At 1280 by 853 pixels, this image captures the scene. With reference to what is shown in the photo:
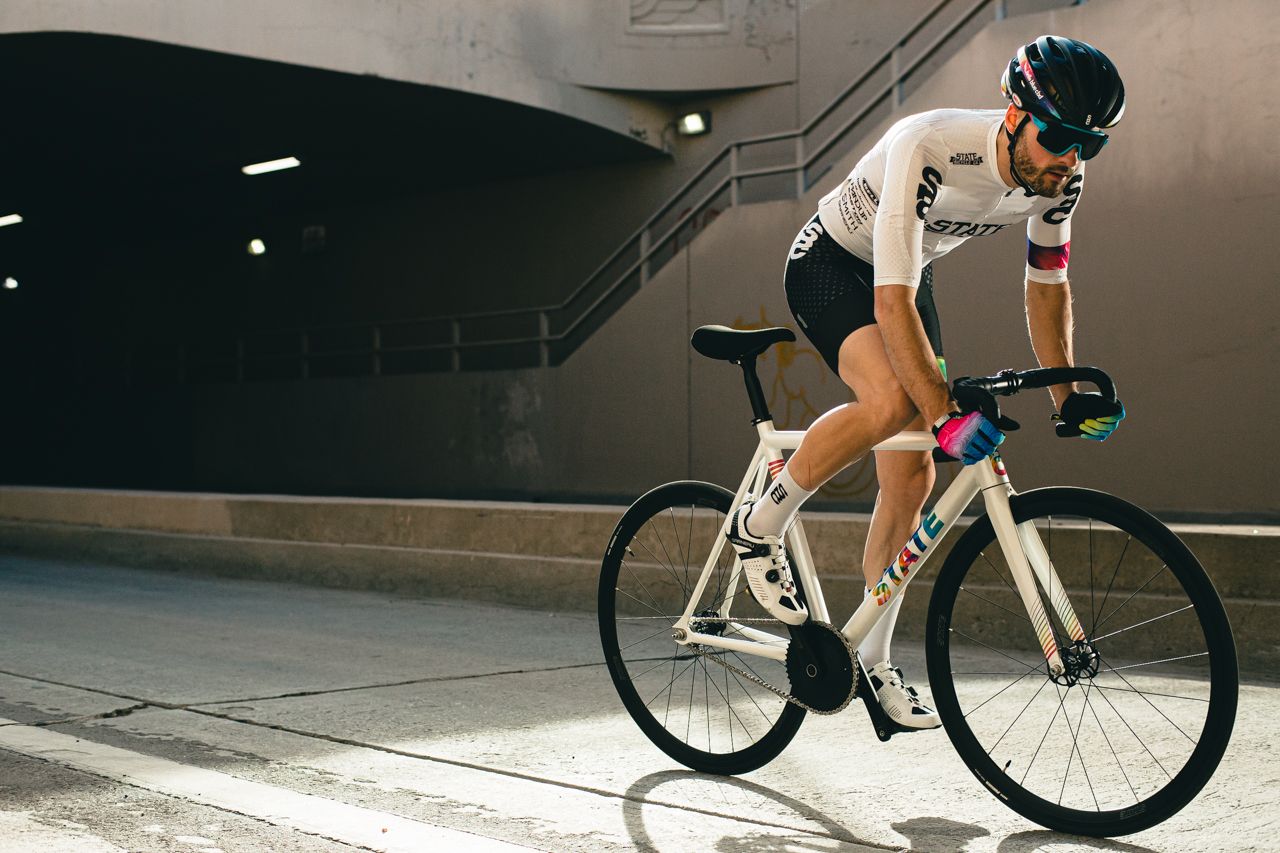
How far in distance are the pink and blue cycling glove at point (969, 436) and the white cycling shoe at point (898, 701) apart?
0.76 metres

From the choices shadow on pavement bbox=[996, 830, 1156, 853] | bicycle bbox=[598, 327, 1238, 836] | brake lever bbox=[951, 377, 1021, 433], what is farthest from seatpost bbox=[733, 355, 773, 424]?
shadow on pavement bbox=[996, 830, 1156, 853]

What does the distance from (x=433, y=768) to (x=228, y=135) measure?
640 inches

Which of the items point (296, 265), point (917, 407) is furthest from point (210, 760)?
point (296, 265)

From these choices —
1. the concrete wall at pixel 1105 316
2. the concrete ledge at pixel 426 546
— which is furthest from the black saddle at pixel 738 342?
the concrete wall at pixel 1105 316

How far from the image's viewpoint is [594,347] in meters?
16.8

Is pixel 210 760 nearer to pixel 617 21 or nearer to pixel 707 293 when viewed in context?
pixel 707 293

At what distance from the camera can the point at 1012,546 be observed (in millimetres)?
3434

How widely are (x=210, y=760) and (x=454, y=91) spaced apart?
13.0 metres

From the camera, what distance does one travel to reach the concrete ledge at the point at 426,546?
612cm

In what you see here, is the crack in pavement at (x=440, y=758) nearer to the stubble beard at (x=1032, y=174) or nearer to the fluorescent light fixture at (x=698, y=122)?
the stubble beard at (x=1032, y=174)

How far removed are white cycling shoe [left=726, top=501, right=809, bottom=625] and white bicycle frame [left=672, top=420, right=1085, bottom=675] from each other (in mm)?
58

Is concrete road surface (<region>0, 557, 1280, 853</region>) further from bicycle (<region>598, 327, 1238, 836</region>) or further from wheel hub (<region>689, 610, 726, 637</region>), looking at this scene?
wheel hub (<region>689, 610, 726, 637</region>)

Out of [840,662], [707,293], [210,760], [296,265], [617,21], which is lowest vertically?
[210,760]

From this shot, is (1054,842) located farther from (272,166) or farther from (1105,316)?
(272,166)
